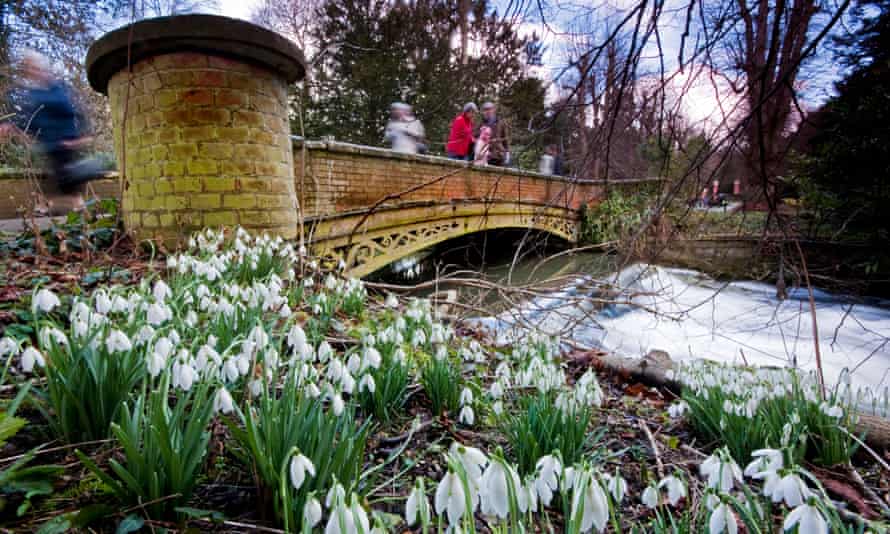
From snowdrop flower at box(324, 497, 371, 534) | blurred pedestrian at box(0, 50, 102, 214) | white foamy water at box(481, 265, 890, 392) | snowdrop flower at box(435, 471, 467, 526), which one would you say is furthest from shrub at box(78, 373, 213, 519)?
blurred pedestrian at box(0, 50, 102, 214)

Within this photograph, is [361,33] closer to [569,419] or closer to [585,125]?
[585,125]

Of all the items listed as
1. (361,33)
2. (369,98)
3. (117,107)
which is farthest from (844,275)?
(369,98)

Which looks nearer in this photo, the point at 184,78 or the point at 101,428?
the point at 101,428

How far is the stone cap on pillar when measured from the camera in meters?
3.53

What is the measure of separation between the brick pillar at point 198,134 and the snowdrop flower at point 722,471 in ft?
12.7

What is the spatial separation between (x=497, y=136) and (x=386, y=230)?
460 cm

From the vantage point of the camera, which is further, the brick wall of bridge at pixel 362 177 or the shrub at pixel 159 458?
the brick wall of bridge at pixel 362 177

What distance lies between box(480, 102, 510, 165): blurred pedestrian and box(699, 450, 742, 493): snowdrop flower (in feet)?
5.67

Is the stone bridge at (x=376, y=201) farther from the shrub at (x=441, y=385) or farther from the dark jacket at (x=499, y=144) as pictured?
the shrub at (x=441, y=385)

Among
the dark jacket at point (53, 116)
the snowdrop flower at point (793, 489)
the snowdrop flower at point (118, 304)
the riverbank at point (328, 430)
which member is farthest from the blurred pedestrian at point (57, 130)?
the snowdrop flower at point (793, 489)

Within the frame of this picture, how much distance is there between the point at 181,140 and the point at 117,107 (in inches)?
39.9

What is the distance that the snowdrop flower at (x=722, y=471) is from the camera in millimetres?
1085

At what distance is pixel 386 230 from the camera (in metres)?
7.09

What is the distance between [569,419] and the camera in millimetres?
1826
